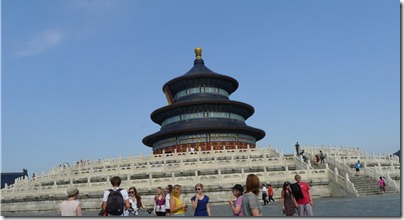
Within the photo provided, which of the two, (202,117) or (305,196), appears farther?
(202,117)

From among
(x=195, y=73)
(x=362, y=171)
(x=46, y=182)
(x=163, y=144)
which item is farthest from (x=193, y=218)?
(x=195, y=73)

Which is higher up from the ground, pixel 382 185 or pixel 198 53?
pixel 198 53

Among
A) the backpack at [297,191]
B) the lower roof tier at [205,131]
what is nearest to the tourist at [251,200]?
the backpack at [297,191]

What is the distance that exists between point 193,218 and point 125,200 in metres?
1.37

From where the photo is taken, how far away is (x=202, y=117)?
4966 centimetres

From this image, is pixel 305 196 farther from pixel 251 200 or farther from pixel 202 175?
pixel 202 175

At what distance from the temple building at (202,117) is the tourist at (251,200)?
126ft

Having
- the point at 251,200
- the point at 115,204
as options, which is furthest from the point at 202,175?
the point at 251,200

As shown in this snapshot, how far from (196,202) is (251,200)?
6.13ft

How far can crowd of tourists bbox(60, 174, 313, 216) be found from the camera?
6273mm

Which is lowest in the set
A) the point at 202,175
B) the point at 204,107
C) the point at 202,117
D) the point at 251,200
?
the point at 202,175

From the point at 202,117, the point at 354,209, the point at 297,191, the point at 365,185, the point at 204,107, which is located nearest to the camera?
the point at 297,191

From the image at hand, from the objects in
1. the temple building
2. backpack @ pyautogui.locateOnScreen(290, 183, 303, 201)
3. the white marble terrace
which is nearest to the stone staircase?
the white marble terrace

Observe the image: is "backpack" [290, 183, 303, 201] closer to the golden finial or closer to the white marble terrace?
the white marble terrace
